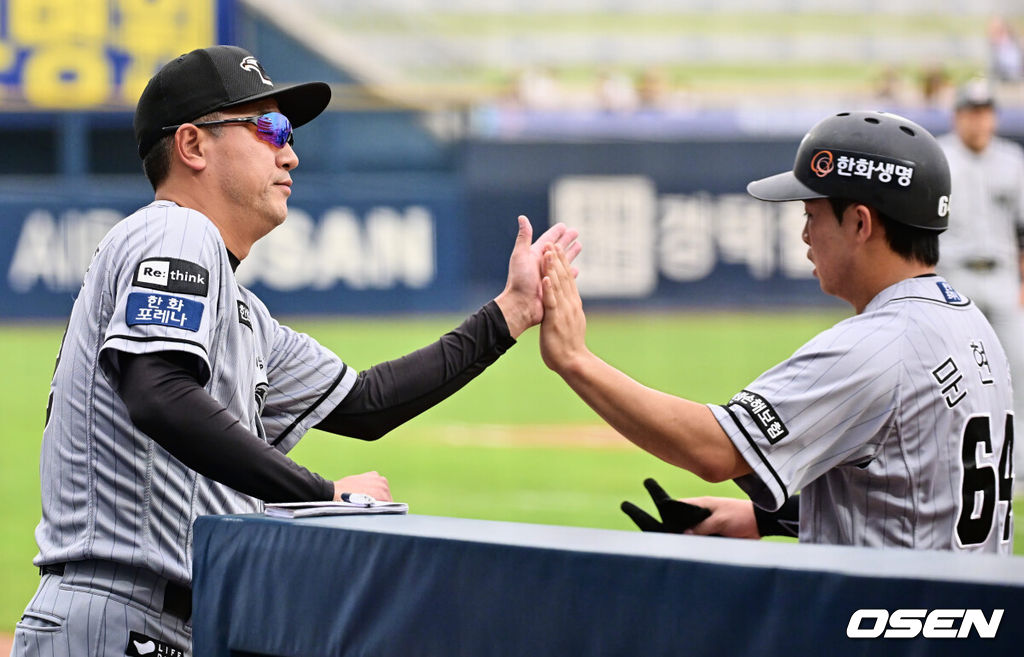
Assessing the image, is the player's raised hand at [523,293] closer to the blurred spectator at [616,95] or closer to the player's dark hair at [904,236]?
the player's dark hair at [904,236]

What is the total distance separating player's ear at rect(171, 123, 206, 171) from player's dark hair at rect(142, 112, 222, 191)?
13mm

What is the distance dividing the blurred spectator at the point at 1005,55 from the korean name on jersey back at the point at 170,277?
69.4ft

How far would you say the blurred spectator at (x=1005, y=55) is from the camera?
70.5 feet

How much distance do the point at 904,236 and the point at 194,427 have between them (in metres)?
1.36

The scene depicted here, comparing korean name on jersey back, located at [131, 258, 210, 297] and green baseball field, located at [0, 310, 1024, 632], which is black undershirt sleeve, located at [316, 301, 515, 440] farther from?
green baseball field, located at [0, 310, 1024, 632]

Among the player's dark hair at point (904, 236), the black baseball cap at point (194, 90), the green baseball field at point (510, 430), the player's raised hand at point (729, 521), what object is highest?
the black baseball cap at point (194, 90)

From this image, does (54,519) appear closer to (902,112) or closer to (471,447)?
(471,447)

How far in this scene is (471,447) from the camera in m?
10.2

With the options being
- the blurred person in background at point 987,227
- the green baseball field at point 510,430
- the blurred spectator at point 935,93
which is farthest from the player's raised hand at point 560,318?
the blurred spectator at point 935,93

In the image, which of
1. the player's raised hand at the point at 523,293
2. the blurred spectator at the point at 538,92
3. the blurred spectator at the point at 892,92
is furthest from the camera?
the blurred spectator at the point at 538,92

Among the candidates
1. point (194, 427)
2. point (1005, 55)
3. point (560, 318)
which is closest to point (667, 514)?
point (560, 318)

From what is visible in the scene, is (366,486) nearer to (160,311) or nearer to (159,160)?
(160,311)

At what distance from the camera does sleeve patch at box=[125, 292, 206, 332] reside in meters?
2.09

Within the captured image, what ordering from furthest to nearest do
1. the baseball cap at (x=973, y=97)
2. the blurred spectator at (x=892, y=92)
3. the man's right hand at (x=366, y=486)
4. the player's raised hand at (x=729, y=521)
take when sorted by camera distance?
1. the blurred spectator at (x=892, y=92)
2. the baseball cap at (x=973, y=97)
3. the player's raised hand at (x=729, y=521)
4. the man's right hand at (x=366, y=486)
